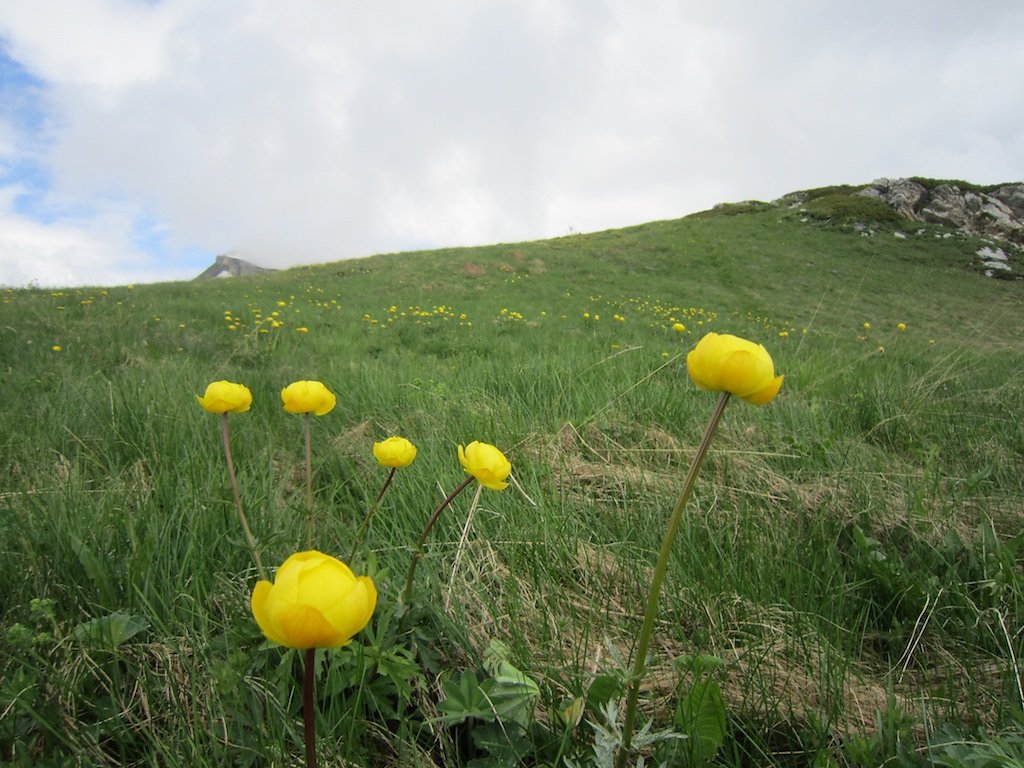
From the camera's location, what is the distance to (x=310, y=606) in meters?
0.60

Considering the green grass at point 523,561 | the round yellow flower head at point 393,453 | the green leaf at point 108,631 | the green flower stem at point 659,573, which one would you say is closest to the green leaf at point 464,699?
the green grass at point 523,561

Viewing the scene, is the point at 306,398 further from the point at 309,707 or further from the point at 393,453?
the point at 309,707

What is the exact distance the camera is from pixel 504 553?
59.0 inches

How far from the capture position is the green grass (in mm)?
938

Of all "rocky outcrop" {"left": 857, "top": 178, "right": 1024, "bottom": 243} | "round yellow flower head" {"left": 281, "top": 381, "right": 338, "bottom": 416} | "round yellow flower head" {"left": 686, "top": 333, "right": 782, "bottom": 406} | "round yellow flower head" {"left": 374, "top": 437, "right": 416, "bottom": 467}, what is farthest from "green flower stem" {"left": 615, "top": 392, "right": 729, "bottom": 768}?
"rocky outcrop" {"left": 857, "top": 178, "right": 1024, "bottom": 243}

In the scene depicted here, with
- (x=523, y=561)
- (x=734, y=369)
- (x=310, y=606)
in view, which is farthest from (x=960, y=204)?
(x=310, y=606)

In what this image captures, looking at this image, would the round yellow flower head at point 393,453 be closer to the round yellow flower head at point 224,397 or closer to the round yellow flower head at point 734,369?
the round yellow flower head at point 224,397

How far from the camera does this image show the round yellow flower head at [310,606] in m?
0.60

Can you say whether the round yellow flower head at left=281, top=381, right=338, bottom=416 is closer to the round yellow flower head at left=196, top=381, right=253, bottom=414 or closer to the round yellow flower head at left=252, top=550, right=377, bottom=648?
the round yellow flower head at left=196, top=381, right=253, bottom=414

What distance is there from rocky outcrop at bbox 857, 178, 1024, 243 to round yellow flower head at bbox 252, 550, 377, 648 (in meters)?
33.9

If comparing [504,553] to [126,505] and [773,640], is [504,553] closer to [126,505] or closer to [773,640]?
[773,640]

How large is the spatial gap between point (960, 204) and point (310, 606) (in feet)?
130

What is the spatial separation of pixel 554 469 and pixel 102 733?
157 centimetres

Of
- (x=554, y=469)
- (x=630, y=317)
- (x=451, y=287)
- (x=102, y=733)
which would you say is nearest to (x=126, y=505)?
(x=102, y=733)
